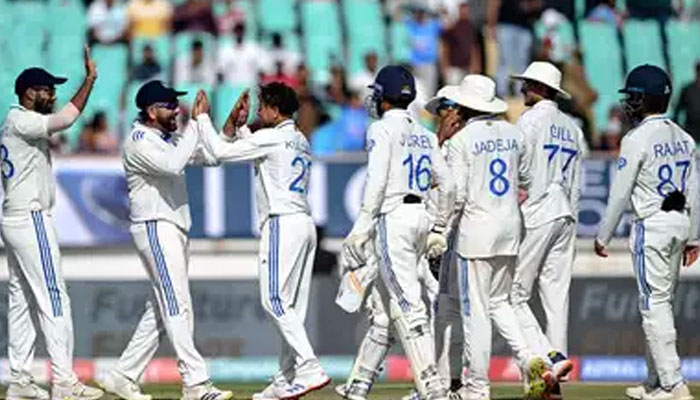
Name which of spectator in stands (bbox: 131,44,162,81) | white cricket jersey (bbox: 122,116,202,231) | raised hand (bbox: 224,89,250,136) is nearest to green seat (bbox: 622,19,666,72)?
spectator in stands (bbox: 131,44,162,81)

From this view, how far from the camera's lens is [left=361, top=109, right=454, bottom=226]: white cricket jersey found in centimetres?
1269

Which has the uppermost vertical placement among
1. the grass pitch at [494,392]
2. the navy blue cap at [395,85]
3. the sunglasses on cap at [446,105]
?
the navy blue cap at [395,85]

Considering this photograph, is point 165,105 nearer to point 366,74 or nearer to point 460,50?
point 366,74

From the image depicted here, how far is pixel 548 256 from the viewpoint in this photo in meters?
14.0

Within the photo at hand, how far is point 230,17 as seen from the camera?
24953 millimetres

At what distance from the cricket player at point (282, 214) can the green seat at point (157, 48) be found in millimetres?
11408

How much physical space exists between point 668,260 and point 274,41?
11.6 meters

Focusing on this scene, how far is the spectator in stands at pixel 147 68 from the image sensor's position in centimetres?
2416

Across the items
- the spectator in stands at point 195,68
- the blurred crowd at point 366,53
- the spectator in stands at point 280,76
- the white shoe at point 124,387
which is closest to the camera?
the white shoe at point 124,387

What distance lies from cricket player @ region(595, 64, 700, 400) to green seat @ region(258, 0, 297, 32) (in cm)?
1163

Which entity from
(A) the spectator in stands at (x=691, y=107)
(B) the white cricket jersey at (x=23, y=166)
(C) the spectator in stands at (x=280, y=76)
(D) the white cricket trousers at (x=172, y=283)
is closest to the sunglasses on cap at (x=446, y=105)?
(D) the white cricket trousers at (x=172, y=283)

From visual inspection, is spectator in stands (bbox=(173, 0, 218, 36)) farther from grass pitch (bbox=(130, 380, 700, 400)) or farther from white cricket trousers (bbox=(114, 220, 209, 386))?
white cricket trousers (bbox=(114, 220, 209, 386))

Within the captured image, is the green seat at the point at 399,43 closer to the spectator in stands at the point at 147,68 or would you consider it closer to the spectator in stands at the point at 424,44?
the spectator in stands at the point at 424,44

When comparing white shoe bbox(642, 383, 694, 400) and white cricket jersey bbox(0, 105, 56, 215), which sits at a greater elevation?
white cricket jersey bbox(0, 105, 56, 215)
